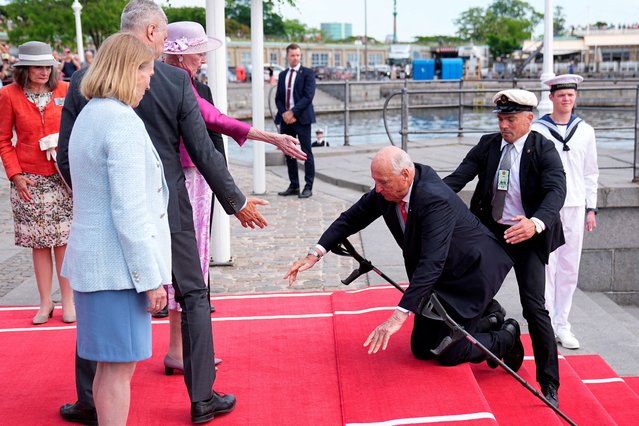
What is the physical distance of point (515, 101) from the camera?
4734 mm

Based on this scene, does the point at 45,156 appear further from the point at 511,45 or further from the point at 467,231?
the point at 511,45

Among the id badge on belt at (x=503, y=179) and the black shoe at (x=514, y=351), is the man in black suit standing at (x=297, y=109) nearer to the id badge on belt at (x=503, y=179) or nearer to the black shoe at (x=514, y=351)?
the id badge on belt at (x=503, y=179)

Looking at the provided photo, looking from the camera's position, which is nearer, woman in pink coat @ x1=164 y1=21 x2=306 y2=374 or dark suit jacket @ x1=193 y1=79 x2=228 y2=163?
woman in pink coat @ x1=164 y1=21 x2=306 y2=374

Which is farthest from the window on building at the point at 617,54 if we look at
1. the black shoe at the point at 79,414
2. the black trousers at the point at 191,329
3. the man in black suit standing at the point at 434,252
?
the black shoe at the point at 79,414

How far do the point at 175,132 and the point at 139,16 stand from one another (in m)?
0.55

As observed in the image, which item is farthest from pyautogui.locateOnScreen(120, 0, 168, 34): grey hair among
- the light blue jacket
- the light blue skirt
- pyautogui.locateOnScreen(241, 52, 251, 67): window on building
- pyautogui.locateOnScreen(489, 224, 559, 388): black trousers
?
pyautogui.locateOnScreen(241, 52, 251, 67): window on building

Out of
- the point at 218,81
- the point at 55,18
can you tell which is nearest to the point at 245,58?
the point at 55,18

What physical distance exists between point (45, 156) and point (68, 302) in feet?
3.31

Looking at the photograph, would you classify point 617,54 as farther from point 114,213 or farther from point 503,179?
point 114,213

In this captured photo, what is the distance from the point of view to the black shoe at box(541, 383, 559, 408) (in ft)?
14.7

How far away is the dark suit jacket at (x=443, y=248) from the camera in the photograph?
4.22m

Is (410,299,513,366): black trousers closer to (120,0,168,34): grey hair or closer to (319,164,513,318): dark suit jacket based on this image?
(319,164,513,318): dark suit jacket

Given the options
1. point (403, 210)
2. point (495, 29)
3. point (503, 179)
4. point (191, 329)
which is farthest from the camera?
point (495, 29)

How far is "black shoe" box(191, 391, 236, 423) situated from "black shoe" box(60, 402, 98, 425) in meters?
0.49
